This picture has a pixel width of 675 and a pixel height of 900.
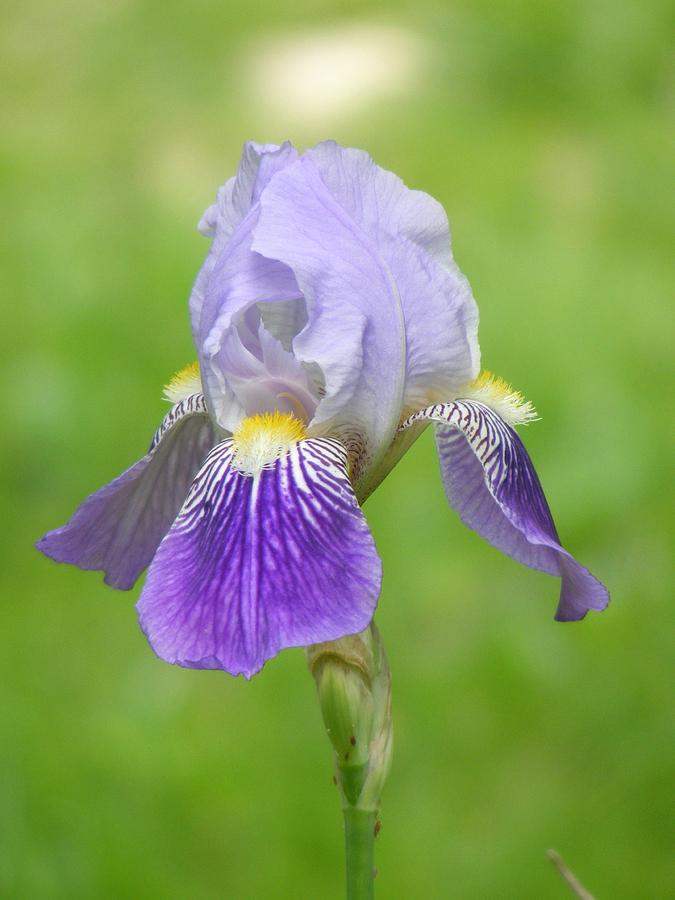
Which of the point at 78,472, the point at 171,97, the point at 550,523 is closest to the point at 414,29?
the point at 171,97

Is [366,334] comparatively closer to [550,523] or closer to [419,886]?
[550,523]

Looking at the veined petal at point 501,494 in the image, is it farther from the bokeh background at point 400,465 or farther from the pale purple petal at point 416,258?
the bokeh background at point 400,465

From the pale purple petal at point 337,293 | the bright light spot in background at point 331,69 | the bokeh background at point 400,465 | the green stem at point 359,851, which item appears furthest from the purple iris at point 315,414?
the bright light spot in background at point 331,69

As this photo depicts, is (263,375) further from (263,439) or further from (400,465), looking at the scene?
(400,465)

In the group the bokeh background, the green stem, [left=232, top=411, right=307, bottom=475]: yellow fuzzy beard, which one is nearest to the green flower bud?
the green stem

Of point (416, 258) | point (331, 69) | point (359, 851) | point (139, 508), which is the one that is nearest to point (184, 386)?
point (139, 508)

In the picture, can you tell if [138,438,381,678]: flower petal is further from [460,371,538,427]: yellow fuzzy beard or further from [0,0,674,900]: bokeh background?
[0,0,674,900]: bokeh background
